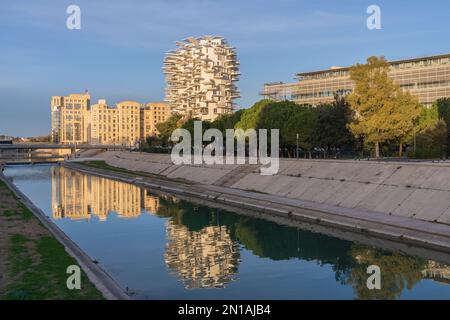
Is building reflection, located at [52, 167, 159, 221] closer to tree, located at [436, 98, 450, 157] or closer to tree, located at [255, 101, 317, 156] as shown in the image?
tree, located at [255, 101, 317, 156]

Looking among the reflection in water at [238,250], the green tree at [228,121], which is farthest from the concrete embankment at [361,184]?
the green tree at [228,121]

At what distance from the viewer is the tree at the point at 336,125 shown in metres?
74.0

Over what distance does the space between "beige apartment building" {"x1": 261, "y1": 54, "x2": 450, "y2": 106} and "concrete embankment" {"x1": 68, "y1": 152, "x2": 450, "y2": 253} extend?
182 ft

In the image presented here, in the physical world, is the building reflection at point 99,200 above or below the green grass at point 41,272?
below

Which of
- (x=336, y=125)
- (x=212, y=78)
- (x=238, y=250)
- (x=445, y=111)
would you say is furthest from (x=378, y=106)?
(x=212, y=78)

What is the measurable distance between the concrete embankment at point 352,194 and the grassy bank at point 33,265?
885 inches

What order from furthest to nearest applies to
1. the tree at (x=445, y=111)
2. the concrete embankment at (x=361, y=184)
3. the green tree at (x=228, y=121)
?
the green tree at (x=228, y=121), the tree at (x=445, y=111), the concrete embankment at (x=361, y=184)

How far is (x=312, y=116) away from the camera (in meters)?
83.3

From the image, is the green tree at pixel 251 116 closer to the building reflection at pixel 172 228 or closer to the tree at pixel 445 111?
the building reflection at pixel 172 228

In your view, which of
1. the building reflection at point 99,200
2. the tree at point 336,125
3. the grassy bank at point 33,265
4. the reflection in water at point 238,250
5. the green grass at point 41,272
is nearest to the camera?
the green grass at point 41,272

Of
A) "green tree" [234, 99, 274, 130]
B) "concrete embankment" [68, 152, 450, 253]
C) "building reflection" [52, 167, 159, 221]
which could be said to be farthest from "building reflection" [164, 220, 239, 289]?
"green tree" [234, 99, 274, 130]

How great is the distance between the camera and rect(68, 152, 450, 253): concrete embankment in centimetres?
3791

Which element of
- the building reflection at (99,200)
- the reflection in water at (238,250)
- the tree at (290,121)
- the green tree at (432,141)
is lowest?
the building reflection at (99,200)

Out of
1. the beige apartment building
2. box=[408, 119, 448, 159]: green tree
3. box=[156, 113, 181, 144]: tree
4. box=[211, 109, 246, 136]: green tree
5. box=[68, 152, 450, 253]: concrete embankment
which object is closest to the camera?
box=[68, 152, 450, 253]: concrete embankment
